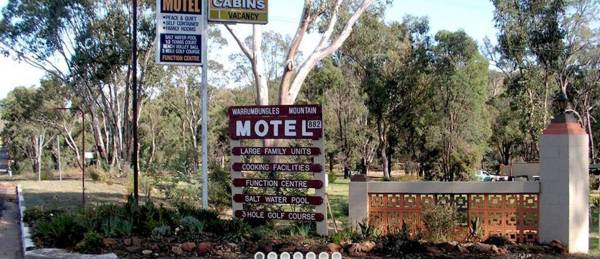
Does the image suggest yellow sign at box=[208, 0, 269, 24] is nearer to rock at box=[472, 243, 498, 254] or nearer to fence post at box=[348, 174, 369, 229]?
fence post at box=[348, 174, 369, 229]

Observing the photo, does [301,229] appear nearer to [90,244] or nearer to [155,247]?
[155,247]

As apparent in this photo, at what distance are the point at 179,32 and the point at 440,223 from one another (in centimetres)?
659

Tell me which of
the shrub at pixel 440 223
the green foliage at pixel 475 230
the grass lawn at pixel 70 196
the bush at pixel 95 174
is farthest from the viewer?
the bush at pixel 95 174

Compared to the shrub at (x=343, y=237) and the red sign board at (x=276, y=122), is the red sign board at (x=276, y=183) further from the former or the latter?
the shrub at (x=343, y=237)

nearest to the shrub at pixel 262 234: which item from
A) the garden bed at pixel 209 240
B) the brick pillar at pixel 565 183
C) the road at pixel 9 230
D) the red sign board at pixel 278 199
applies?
the garden bed at pixel 209 240

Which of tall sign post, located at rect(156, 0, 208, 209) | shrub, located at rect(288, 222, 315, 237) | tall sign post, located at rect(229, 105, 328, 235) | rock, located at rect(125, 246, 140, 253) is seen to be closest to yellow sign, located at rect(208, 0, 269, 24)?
tall sign post, located at rect(156, 0, 208, 209)

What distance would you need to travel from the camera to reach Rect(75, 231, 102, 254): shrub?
29.6 feet

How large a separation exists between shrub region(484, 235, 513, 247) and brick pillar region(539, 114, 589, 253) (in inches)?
26.6

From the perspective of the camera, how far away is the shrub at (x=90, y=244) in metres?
9.02

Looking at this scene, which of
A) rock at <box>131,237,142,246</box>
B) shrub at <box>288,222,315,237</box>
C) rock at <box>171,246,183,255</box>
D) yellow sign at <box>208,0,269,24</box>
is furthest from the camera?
yellow sign at <box>208,0,269,24</box>

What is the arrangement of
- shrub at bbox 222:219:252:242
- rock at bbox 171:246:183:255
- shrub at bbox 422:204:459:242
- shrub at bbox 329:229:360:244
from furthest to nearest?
shrub at bbox 422:204:459:242, shrub at bbox 222:219:252:242, shrub at bbox 329:229:360:244, rock at bbox 171:246:183:255

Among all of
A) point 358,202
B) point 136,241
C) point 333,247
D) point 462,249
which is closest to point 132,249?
point 136,241

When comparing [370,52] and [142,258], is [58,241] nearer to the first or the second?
[142,258]

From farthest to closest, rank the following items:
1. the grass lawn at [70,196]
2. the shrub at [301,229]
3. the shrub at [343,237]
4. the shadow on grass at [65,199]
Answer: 1. the grass lawn at [70,196]
2. the shadow on grass at [65,199]
3. the shrub at [301,229]
4. the shrub at [343,237]
